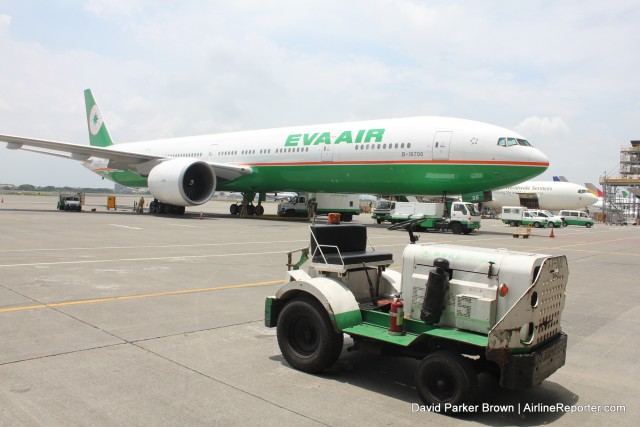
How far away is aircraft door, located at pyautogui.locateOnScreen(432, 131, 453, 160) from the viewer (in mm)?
24672

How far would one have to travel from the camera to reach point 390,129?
26.6 meters

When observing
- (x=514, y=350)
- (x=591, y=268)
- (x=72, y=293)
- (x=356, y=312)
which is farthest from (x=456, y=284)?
(x=591, y=268)

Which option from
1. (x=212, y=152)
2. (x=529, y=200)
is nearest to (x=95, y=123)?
(x=212, y=152)

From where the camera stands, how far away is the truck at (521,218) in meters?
42.5

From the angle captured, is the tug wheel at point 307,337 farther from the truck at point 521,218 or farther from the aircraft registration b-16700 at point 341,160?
the truck at point 521,218

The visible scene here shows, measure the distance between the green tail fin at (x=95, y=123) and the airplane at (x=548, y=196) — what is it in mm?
40523

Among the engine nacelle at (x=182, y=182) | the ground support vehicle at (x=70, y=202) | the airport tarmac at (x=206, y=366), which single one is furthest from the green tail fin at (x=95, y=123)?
the airport tarmac at (x=206, y=366)

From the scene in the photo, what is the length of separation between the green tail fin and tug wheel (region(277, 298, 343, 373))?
4367 centimetres

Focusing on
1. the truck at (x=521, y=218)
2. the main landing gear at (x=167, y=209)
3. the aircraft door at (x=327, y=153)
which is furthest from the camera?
the truck at (x=521, y=218)

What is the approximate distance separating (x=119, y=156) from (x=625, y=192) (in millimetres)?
72026

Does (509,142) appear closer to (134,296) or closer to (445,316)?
(134,296)

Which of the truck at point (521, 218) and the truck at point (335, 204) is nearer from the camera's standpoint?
the truck at point (335, 204)

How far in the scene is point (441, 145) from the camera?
81.3 ft

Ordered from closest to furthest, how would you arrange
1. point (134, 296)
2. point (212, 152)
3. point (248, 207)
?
1. point (134, 296)
2. point (212, 152)
3. point (248, 207)
